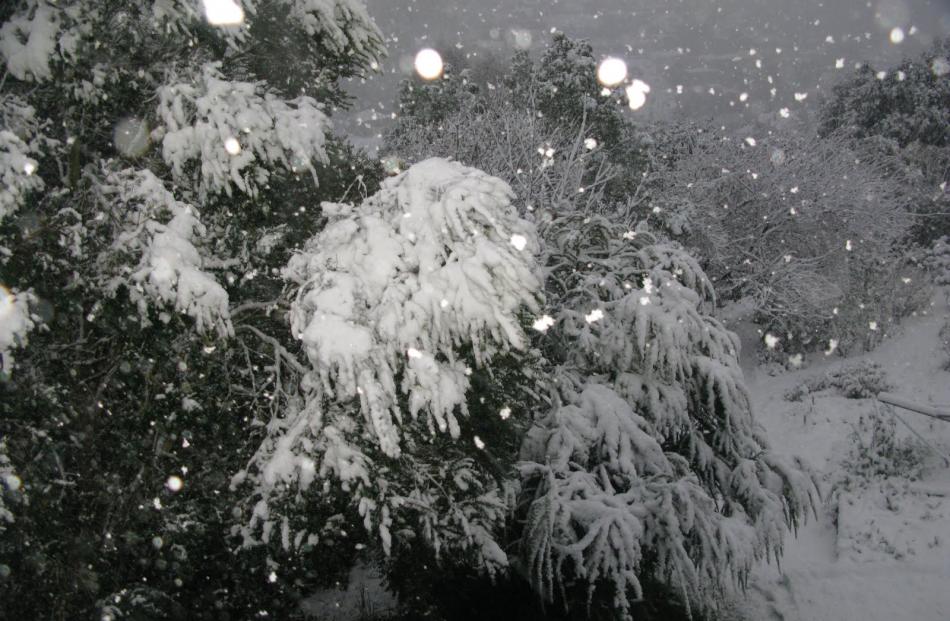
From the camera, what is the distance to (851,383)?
13859mm

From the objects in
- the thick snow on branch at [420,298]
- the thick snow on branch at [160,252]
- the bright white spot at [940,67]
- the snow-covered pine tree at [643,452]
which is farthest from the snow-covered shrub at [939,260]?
the thick snow on branch at [160,252]

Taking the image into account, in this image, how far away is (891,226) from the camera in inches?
736

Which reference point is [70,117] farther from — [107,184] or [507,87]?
[507,87]

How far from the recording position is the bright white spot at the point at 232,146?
3926 millimetres

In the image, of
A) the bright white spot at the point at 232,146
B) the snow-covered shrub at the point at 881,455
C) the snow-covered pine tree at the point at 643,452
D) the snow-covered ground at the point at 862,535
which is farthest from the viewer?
the snow-covered shrub at the point at 881,455

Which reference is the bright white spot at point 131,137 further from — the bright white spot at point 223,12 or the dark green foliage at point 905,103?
the dark green foliage at point 905,103

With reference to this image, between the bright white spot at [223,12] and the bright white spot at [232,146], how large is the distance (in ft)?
3.76

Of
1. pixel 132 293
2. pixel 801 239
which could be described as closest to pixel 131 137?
pixel 132 293

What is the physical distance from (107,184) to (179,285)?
1.20 metres

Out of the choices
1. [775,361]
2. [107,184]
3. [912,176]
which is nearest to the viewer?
[107,184]

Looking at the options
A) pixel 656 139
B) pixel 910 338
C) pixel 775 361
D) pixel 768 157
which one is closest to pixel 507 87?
pixel 656 139

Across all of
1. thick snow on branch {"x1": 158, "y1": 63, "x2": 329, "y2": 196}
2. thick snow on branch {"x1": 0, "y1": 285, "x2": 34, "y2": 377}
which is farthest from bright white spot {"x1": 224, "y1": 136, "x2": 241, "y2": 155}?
thick snow on branch {"x1": 0, "y1": 285, "x2": 34, "y2": 377}

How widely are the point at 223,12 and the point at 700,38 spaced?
71970 mm

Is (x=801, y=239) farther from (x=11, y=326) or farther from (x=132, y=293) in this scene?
(x=11, y=326)
